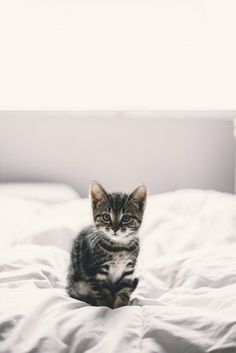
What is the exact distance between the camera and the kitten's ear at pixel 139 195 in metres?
0.87

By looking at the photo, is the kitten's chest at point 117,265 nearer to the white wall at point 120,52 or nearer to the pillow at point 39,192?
the pillow at point 39,192

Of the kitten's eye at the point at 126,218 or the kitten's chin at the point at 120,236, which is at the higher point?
the kitten's eye at the point at 126,218

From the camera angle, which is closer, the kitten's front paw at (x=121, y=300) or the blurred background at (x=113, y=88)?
the kitten's front paw at (x=121, y=300)

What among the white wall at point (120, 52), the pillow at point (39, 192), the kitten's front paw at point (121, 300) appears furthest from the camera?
the white wall at point (120, 52)

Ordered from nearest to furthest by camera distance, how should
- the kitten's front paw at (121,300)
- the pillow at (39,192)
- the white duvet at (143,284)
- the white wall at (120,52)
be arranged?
the white duvet at (143,284) < the kitten's front paw at (121,300) < the pillow at (39,192) < the white wall at (120,52)

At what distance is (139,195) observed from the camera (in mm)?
884

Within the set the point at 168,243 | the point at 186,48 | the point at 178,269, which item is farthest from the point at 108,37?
the point at 178,269

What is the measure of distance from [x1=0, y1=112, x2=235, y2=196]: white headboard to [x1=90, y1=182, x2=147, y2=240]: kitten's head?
3.87 feet

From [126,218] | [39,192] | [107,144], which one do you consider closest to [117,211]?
[126,218]

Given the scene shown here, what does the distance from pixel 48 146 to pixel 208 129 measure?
2.50 ft

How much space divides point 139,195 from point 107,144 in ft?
3.93

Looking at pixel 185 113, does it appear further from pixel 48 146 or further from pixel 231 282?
pixel 231 282

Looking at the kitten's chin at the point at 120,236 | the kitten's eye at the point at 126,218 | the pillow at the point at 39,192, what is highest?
the kitten's eye at the point at 126,218

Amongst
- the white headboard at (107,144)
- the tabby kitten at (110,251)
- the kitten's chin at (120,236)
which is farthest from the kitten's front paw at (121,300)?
the white headboard at (107,144)
